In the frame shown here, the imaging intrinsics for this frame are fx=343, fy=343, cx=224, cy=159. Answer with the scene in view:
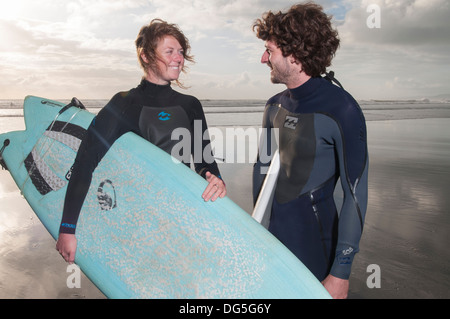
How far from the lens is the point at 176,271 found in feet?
6.14

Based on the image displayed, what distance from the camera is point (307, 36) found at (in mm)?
1763

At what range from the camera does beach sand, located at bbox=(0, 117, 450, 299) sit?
2.95m

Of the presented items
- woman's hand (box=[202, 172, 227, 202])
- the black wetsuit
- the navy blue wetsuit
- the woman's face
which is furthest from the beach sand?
the woman's face

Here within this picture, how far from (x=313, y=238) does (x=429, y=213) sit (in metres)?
3.39

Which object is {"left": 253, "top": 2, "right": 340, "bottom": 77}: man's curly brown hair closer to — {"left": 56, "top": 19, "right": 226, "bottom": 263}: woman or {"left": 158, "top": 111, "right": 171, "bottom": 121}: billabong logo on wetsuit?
{"left": 56, "top": 19, "right": 226, "bottom": 263}: woman

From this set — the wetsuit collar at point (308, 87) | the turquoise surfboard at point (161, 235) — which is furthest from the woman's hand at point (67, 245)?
the wetsuit collar at point (308, 87)

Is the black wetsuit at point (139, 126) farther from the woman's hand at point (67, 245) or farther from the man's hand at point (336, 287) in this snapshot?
the man's hand at point (336, 287)

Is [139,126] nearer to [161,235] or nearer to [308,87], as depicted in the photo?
[161,235]

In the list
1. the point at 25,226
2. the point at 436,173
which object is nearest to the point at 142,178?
the point at 25,226

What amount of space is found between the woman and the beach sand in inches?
52.6

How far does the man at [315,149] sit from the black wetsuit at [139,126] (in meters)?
0.54

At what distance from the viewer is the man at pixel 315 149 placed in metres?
1.66

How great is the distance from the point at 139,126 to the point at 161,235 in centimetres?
68
